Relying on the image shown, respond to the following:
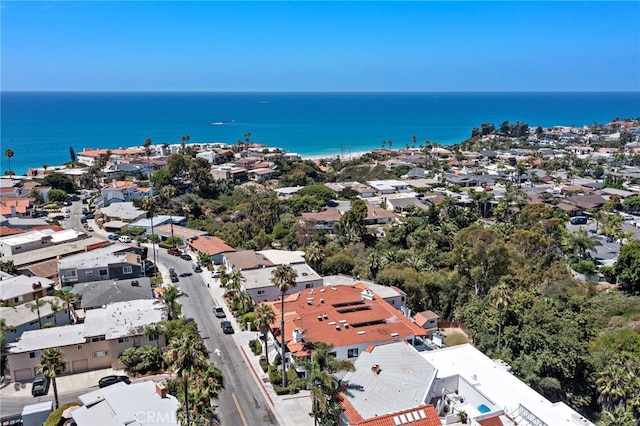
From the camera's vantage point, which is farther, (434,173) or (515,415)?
(434,173)

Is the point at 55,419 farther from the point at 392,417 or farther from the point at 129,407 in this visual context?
the point at 392,417

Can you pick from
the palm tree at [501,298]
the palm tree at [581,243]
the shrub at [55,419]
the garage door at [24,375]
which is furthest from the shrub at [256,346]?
the palm tree at [581,243]

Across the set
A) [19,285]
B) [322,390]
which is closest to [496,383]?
[322,390]

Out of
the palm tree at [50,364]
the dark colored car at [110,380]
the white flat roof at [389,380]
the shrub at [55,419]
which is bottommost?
the dark colored car at [110,380]

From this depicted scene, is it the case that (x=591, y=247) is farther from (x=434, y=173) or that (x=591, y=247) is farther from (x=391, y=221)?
(x=434, y=173)

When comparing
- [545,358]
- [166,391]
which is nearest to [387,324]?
[545,358]

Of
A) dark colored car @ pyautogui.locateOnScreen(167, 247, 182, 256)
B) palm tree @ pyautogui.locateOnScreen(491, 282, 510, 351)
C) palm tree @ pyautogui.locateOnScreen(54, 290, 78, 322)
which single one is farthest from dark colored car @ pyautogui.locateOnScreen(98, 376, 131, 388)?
dark colored car @ pyautogui.locateOnScreen(167, 247, 182, 256)

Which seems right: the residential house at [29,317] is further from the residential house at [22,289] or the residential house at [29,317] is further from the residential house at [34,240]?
the residential house at [34,240]
